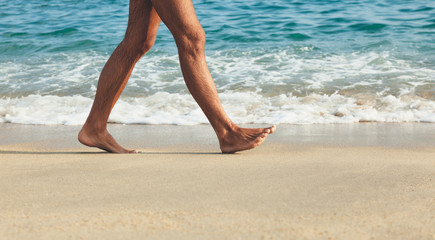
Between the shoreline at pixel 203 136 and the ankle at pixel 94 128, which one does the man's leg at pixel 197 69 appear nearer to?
the shoreline at pixel 203 136

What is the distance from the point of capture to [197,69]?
220 centimetres

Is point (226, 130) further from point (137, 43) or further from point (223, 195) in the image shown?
point (223, 195)

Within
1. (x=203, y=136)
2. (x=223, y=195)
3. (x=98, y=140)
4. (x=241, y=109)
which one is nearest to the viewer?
(x=223, y=195)

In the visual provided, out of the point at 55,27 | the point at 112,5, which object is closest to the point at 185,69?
the point at 55,27

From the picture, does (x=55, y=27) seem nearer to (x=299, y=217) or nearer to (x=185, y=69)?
(x=185, y=69)

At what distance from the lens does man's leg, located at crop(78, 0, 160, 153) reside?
2.33 m

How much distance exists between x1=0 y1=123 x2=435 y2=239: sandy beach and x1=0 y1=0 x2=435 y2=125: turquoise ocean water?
182cm

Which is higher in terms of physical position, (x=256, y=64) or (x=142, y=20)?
(x=142, y=20)

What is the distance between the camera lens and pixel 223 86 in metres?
5.29

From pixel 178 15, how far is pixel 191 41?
13cm

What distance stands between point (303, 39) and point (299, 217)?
7.51 meters

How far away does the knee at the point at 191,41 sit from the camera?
2156 millimetres

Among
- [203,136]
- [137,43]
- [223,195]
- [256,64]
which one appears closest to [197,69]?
[137,43]

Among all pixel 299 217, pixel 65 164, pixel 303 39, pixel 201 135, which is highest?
pixel 299 217
